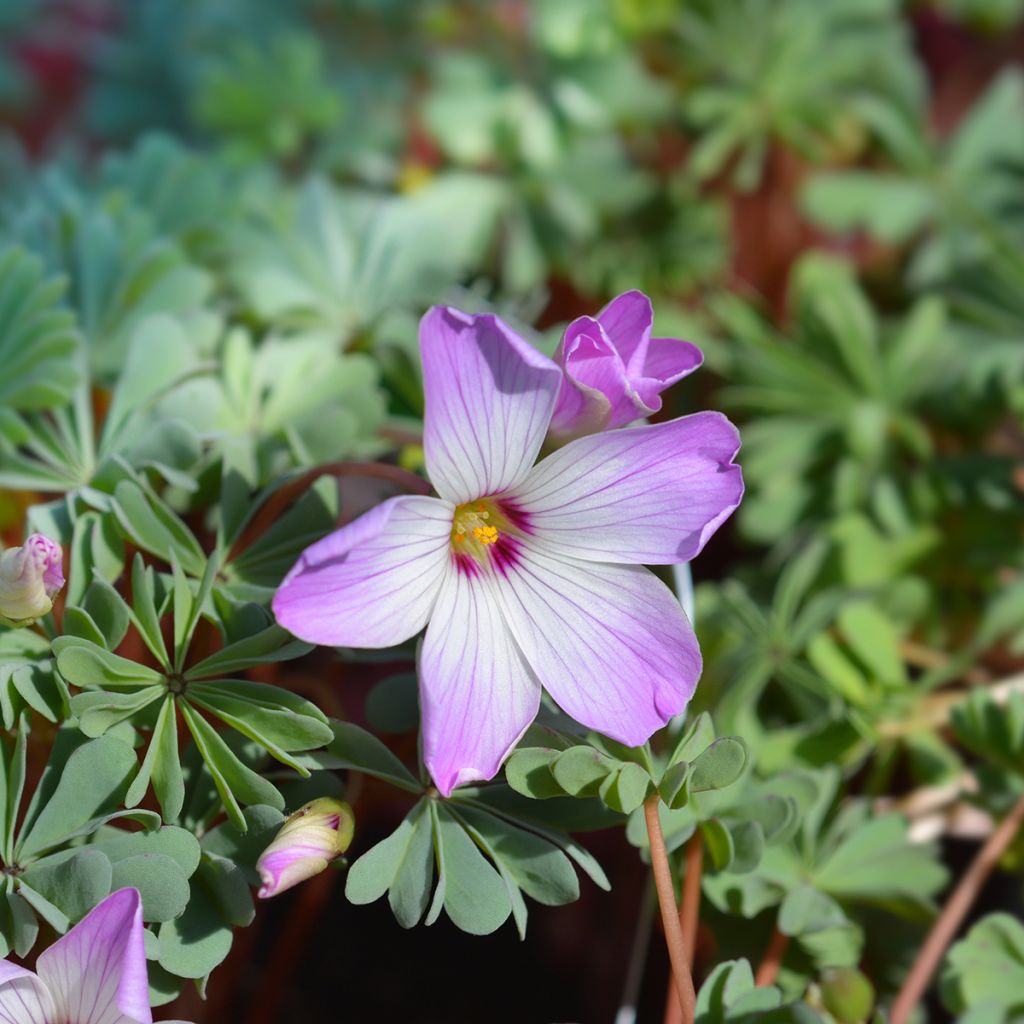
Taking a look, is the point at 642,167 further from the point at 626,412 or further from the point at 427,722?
the point at 427,722

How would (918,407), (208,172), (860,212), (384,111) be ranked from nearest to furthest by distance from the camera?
(208,172) → (918,407) → (860,212) → (384,111)

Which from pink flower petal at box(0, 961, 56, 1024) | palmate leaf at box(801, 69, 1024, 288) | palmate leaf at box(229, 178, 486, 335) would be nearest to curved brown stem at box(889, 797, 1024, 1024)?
pink flower petal at box(0, 961, 56, 1024)

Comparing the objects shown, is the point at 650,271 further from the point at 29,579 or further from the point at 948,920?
the point at 29,579

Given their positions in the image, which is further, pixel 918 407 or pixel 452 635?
pixel 918 407

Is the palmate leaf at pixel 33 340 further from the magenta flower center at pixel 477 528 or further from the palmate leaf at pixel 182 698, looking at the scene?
the magenta flower center at pixel 477 528

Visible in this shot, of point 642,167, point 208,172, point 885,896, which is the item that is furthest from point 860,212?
point 885,896

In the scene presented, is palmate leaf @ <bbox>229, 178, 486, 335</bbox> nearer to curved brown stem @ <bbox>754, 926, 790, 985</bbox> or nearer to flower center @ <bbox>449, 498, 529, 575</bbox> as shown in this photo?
flower center @ <bbox>449, 498, 529, 575</bbox>

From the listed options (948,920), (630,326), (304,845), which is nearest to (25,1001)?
(304,845)
